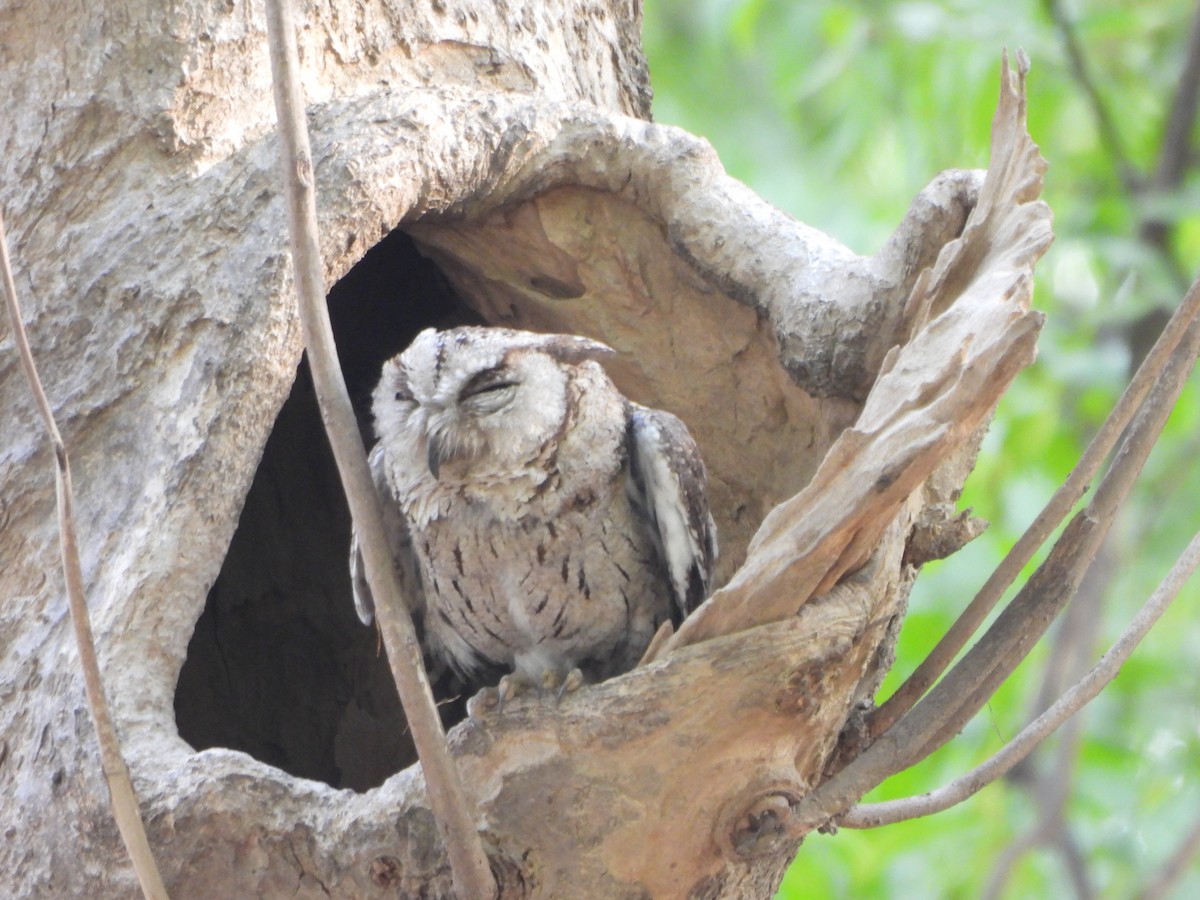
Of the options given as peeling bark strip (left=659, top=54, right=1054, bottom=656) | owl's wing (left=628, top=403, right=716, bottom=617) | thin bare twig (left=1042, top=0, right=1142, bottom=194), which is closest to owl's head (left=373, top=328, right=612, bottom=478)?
owl's wing (left=628, top=403, right=716, bottom=617)

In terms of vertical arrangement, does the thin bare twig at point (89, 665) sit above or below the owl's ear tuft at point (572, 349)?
below

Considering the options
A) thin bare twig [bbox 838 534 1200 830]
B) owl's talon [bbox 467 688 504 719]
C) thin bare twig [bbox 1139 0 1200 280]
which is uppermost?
thin bare twig [bbox 1139 0 1200 280]

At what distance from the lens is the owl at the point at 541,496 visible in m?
2.14

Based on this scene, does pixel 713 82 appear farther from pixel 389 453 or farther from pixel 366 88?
pixel 389 453

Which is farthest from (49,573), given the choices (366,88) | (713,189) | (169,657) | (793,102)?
(793,102)

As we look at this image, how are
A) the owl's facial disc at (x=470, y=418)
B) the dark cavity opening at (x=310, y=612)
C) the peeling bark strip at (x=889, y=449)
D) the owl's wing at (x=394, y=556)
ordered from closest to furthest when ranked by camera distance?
the peeling bark strip at (x=889, y=449)
the owl's facial disc at (x=470, y=418)
the owl's wing at (x=394, y=556)
the dark cavity opening at (x=310, y=612)

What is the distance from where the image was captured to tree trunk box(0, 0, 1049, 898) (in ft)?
5.53

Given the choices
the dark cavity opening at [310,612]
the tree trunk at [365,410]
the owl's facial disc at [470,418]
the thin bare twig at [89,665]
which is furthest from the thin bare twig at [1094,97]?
the thin bare twig at [89,665]

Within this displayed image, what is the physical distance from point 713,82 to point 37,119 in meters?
6.46

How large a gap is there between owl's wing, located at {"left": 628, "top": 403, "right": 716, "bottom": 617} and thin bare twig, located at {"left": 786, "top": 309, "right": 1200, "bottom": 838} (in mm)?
462

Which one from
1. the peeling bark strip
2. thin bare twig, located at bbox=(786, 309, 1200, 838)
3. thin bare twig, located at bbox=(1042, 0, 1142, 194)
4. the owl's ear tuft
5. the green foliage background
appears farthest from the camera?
thin bare twig, located at bbox=(1042, 0, 1142, 194)

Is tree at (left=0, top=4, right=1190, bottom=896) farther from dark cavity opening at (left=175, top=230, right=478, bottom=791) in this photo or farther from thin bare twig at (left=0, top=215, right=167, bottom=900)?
thin bare twig at (left=0, top=215, right=167, bottom=900)

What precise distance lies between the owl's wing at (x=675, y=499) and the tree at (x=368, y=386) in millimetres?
303

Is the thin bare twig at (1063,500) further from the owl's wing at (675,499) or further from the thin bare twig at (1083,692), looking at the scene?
the owl's wing at (675,499)
